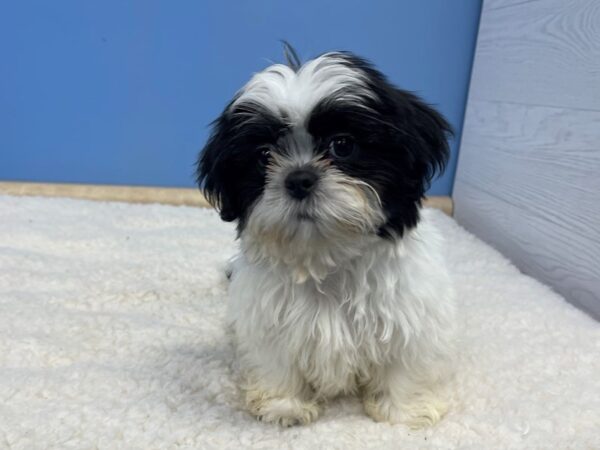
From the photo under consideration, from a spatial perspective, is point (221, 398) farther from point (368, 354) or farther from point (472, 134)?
point (472, 134)

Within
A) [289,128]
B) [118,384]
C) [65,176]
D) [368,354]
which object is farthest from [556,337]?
[65,176]

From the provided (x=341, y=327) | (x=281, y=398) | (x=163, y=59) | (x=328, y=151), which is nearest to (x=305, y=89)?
(x=328, y=151)

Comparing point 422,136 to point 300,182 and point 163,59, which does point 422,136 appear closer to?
point 300,182

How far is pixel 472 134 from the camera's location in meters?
2.31

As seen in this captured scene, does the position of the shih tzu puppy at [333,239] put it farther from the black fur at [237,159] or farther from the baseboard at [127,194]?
the baseboard at [127,194]

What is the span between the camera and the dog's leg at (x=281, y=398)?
3.55 feet

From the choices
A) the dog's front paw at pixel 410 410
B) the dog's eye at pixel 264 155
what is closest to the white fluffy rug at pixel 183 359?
the dog's front paw at pixel 410 410

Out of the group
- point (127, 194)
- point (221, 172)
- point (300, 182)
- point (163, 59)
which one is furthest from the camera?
point (127, 194)

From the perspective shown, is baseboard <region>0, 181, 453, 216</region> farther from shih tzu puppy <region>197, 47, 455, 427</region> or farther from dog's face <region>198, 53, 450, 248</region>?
dog's face <region>198, 53, 450, 248</region>

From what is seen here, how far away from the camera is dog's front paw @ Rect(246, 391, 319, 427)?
1080mm

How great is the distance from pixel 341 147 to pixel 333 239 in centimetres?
15

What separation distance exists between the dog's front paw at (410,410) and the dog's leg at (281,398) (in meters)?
0.12

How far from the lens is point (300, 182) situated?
0.92 metres

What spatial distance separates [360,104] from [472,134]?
152cm
